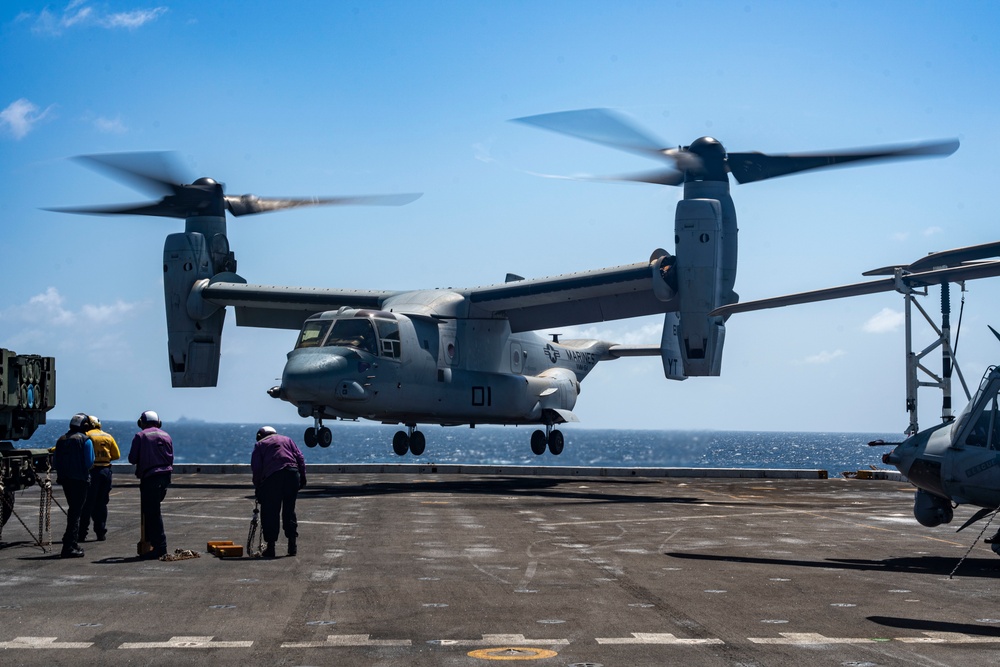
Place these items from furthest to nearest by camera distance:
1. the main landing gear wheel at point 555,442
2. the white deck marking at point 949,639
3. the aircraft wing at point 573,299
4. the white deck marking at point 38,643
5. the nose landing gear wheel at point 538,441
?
the nose landing gear wheel at point 538,441
the main landing gear wheel at point 555,442
the aircraft wing at point 573,299
the white deck marking at point 949,639
the white deck marking at point 38,643

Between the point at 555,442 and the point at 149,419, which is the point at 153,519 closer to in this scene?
the point at 149,419

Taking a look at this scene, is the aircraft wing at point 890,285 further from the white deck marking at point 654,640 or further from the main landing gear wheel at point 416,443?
the main landing gear wheel at point 416,443

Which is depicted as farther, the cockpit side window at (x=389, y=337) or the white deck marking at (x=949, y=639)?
the cockpit side window at (x=389, y=337)

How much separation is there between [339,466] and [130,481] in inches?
289

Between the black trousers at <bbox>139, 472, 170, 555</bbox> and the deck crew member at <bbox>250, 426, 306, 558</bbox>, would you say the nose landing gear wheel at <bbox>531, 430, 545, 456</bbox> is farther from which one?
the black trousers at <bbox>139, 472, 170, 555</bbox>

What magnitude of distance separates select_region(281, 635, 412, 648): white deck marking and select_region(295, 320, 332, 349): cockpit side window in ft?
65.9

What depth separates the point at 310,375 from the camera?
26609mm

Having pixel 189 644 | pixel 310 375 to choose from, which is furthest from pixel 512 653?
pixel 310 375

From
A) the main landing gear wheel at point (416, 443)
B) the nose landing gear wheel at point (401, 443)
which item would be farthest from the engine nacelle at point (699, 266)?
the nose landing gear wheel at point (401, 443)

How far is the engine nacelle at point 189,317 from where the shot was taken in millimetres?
34625

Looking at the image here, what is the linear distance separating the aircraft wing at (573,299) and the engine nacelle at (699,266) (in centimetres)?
108

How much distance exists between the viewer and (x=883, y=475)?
3631 cm

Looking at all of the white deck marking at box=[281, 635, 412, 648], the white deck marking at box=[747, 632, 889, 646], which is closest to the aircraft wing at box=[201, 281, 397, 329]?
the white deck marking at box=[281, 635, 412, 648]

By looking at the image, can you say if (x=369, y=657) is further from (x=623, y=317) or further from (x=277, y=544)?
(x=623, y=317)
